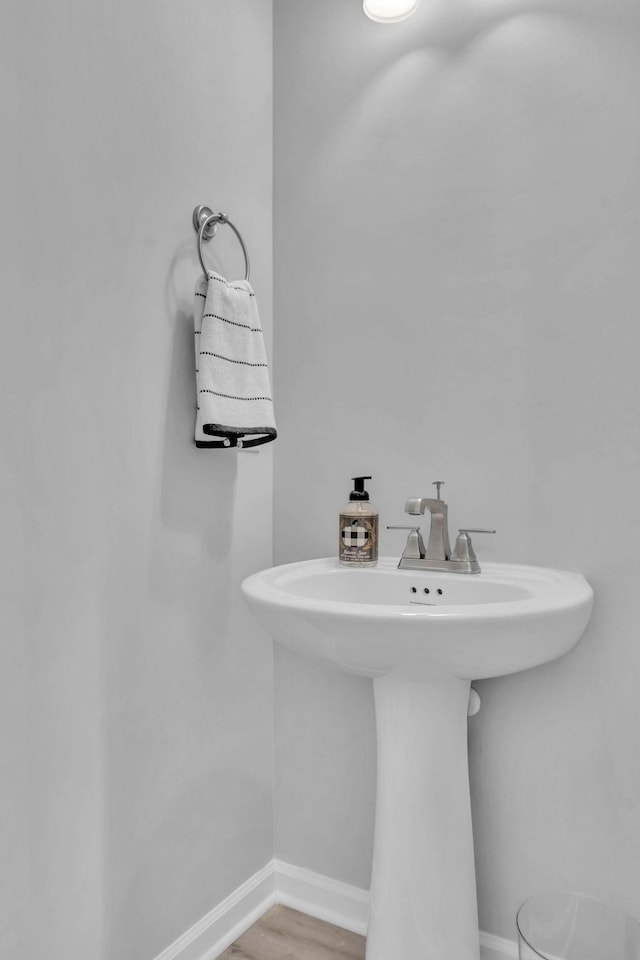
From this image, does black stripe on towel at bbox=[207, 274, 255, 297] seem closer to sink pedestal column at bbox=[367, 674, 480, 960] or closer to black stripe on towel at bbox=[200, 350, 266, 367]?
black stripe on towel at bbox=[200, 350, 266, 367]

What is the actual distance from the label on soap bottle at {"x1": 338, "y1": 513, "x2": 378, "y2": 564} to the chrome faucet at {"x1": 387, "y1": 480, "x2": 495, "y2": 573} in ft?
0.18

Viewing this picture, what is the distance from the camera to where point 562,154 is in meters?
1.33

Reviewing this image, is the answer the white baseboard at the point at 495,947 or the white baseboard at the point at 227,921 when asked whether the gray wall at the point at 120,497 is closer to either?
the white baseboard at the point at 227,921

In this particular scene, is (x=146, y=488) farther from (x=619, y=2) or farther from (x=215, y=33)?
(x=619, y=2)

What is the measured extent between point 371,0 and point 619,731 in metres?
1.62

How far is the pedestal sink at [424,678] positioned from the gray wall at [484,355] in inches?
6.4

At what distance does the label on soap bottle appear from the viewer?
1449 mm

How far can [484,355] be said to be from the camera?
55.8 inches

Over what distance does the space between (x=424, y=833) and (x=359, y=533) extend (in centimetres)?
59

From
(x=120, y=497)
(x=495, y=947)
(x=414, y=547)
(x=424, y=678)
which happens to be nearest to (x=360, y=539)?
(x=414, y=547)

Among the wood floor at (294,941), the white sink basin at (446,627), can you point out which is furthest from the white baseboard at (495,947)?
the white sink basin at (446,627)

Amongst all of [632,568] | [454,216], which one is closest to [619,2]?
[454,216]

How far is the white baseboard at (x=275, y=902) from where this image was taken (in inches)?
54.7

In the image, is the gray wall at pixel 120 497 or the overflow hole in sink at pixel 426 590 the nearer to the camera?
the gray wall at pixel 120 497
